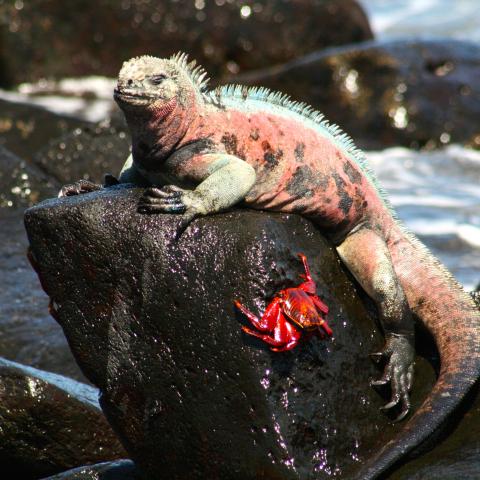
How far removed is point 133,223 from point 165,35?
14954 millimetres

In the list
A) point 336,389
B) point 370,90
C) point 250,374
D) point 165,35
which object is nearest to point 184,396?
point 250,374

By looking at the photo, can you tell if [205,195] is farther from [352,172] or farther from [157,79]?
[352,172]

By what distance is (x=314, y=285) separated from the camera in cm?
543

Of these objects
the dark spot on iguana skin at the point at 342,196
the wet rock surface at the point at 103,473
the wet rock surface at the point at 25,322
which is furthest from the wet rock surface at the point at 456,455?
the wet rock surface at the point at 25,322

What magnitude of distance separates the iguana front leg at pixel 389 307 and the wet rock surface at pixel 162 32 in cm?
1444

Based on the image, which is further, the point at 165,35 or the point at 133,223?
the point at 165,35

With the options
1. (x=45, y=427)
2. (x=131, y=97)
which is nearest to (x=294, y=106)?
(x=131, y=97)

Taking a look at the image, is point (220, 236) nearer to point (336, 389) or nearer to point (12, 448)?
point (336, 389)

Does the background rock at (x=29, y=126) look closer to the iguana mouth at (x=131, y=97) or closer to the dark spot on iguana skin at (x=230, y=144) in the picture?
the dark spot on iguana skin at (x=230, y=144)

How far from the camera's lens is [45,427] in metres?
6.57

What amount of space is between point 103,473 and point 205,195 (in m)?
1.78

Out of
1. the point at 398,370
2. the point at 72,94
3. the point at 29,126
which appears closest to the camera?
the point at 398,370

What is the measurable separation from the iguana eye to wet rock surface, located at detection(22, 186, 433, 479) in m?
0.57

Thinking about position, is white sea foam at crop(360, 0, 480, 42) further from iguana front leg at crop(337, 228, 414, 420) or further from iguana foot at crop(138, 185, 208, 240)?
iguana foot at crop(138, 185, 208, 240)
